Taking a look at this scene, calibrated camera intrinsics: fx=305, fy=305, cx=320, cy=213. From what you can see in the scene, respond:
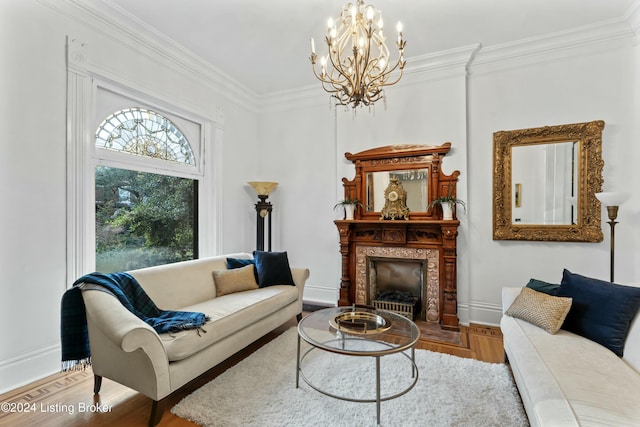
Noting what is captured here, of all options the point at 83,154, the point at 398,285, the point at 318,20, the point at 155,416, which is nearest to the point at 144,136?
the point at 83,154

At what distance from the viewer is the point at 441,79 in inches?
143

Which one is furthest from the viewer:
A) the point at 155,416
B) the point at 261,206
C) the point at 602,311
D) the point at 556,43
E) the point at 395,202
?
the point at 261,206

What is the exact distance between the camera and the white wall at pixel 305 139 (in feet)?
7.36

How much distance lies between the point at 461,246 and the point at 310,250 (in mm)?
2008

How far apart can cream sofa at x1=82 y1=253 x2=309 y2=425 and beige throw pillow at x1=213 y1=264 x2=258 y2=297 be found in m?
0.06

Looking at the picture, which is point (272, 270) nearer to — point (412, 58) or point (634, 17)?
point (412, 58)

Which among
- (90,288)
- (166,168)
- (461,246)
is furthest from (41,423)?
(461,246)

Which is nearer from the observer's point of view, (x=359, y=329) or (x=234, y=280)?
(x=359, y=329)

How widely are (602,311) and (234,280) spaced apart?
9.51 feet

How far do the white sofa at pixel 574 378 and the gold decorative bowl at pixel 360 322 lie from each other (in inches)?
32.5

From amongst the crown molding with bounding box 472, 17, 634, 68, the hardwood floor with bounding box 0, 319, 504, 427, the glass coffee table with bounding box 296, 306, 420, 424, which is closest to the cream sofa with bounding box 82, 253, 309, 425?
the hardwood floor with bounding box 0, 319, 504, 427

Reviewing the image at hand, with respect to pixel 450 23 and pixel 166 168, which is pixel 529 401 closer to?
pixel 450 23

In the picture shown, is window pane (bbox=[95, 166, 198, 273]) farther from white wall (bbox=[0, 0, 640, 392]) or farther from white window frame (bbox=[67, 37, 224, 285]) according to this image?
white wall (bbox=[0, 0, 640, 392])

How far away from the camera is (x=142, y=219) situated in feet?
10.8
